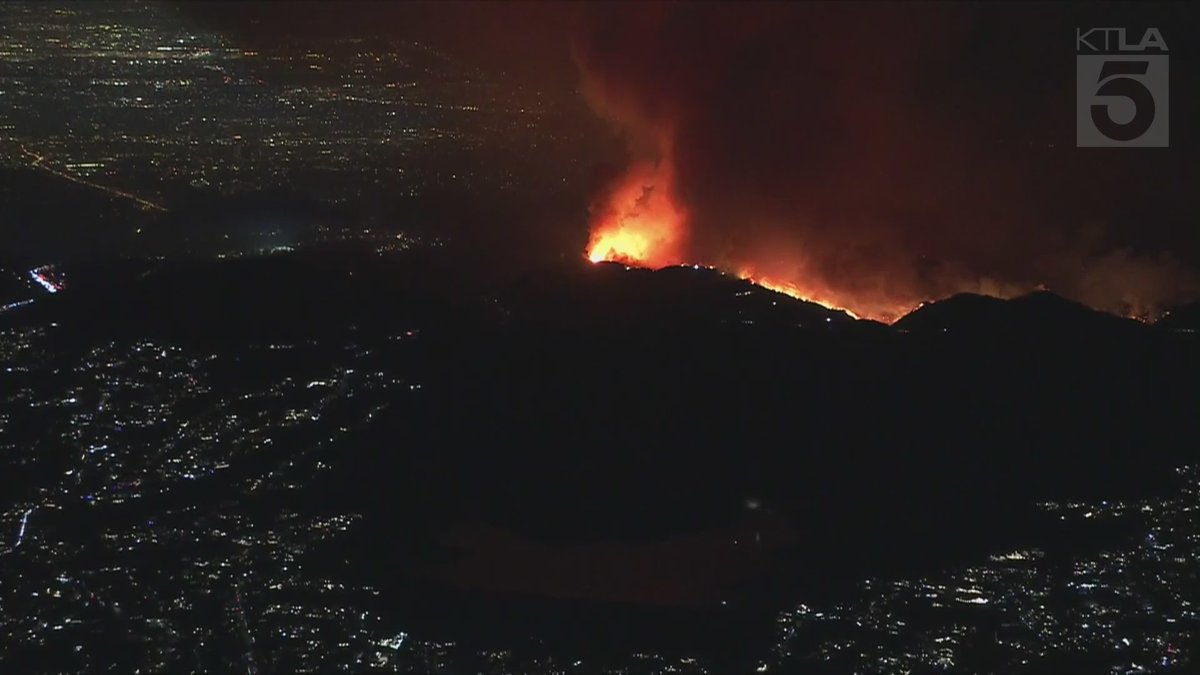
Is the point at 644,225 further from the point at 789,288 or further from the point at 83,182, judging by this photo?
the point at 83,182

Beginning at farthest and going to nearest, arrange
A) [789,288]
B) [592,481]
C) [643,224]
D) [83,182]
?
[83,182]
[643,224]
[789,288]
[592,481]

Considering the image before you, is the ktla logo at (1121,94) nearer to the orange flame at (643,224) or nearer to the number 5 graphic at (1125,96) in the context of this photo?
the number 5 graphic at (1125,96)

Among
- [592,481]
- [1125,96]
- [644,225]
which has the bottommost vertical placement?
[592,481]

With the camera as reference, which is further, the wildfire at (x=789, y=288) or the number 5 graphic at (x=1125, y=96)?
the number 5 graphic at (x=1125, y=96)

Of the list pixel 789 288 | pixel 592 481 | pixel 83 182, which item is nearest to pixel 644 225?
pixel 789 288

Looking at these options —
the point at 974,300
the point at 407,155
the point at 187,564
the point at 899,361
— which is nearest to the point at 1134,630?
the point at 899,361

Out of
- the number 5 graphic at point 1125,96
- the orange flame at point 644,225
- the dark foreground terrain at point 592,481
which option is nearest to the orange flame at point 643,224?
the orange flame at point 644,225

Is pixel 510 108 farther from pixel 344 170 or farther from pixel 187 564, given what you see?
pixel 187 564

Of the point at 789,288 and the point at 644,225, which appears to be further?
the point at 644,225
